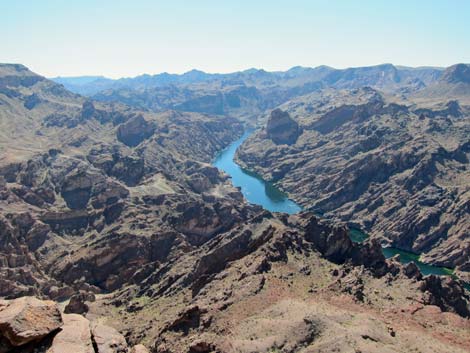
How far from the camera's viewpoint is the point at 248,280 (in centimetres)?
9844

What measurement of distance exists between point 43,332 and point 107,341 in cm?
840

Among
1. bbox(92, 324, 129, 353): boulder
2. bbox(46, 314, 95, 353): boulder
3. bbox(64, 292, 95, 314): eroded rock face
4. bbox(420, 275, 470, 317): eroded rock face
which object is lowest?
bbox(64, 292, 95, 314): eroded rock face

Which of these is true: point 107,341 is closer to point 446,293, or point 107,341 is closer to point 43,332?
point 43,332

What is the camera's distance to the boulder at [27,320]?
168 feet

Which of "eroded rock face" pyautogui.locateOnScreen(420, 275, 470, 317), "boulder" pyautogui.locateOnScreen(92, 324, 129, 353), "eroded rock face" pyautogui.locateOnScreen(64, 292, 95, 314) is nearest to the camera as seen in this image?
"boulder" pyautogui.locateOnScreen(92, 324, 129, 353)

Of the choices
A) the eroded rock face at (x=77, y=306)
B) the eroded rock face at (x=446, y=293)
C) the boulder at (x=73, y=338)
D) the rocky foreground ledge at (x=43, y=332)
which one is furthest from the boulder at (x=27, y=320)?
the eroded rock face at (x=446, y=293)

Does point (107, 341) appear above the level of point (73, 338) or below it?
below

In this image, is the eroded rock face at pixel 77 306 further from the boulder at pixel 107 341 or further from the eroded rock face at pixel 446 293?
the eroded rock face at pixel 446 293

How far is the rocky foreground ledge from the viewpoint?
5141 cm

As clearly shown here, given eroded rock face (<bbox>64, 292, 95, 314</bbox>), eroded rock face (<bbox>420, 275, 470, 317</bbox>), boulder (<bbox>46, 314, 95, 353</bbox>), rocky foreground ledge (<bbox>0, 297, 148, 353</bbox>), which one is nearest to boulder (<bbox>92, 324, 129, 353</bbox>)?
rocky foreground ledge (<bbox>0, 297, 148, 353</bbox>)

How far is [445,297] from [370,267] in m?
16.6

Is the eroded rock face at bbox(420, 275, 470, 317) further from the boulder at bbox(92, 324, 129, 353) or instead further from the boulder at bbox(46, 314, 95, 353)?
the boulder at bbox(46, 314, 95, 353)

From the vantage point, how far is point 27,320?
173 feet

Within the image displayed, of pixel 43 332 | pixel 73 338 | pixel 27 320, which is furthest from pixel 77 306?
pixel 27 320
